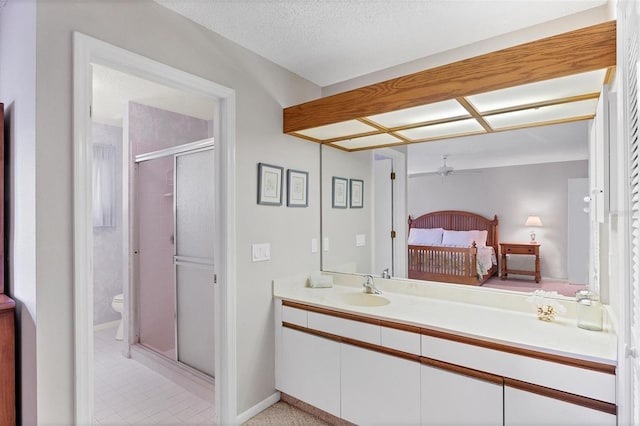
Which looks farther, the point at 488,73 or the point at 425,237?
the point at 425,237

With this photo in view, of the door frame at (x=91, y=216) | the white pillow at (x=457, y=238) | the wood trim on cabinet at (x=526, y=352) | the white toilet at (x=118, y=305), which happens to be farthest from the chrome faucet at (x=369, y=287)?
the white toilet at (x=118, y=305)

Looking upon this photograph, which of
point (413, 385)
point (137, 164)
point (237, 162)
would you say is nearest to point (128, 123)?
point (137, 164)

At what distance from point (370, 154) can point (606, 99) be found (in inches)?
59.4

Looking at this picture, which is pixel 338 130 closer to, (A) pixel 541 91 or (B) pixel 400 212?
(B) pixel 400 212

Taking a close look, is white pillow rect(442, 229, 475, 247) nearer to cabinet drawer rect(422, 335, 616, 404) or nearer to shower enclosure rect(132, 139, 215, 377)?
→ cabinet drawer rect(422, 335, 616, 404)

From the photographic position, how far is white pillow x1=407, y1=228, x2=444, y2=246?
2328 mm

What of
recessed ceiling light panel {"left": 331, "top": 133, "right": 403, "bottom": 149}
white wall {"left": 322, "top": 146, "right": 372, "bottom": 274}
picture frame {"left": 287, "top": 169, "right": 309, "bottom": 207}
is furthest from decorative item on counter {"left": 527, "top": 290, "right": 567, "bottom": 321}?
picture frame {"left": 287, "top": 169, "right": 309, "bottom": 207}

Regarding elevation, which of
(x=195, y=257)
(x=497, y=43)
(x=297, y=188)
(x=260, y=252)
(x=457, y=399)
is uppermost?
(x=497, y=43)

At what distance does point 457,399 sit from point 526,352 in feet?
1.32

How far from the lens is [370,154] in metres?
2.72

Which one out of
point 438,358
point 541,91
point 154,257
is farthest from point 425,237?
point 154,257

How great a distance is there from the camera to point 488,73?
1610mm

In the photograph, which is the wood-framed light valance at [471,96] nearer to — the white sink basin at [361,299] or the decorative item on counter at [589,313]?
the decorative item on counter at [589,313]

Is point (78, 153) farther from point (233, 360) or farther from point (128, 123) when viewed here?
point (128, 123)
